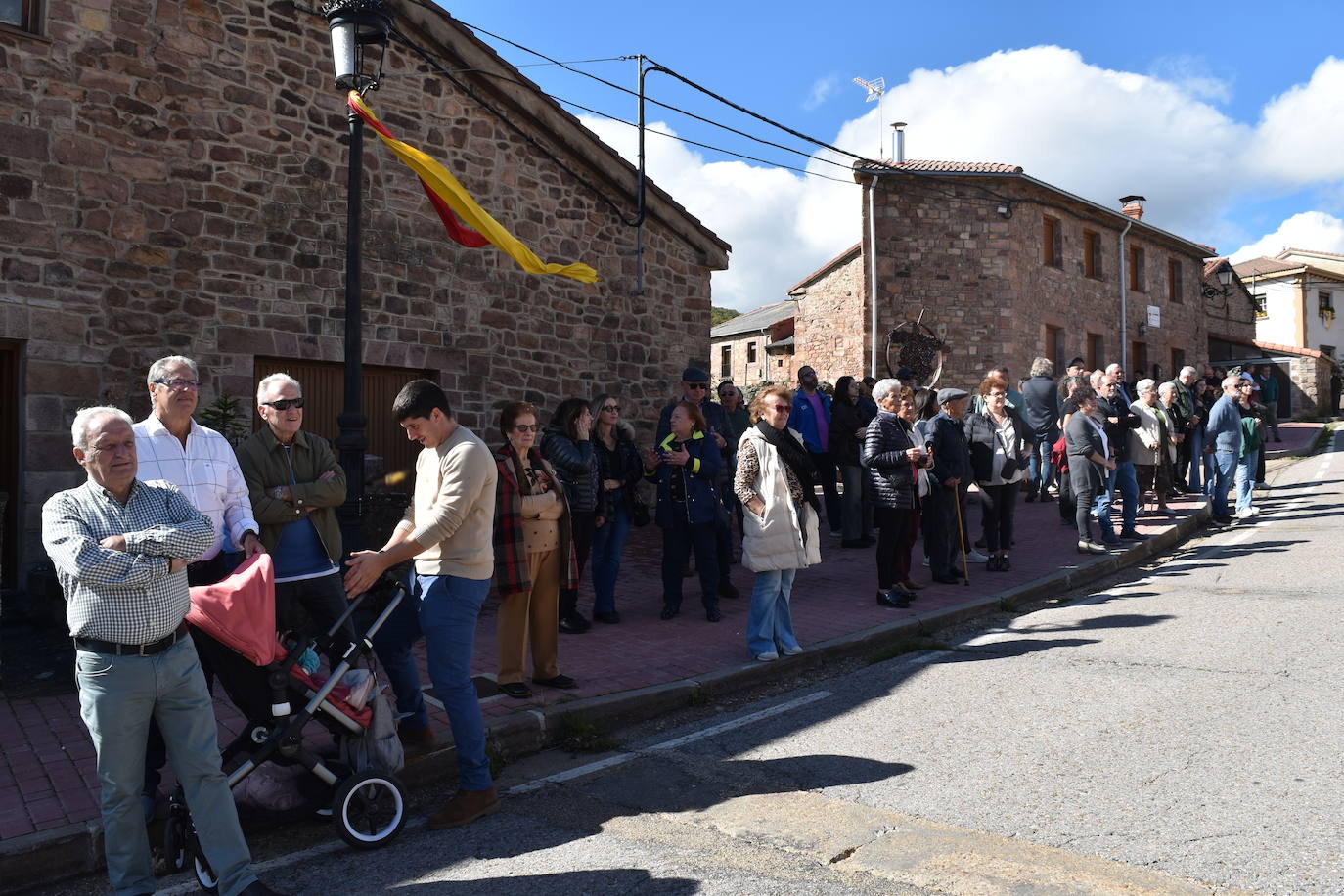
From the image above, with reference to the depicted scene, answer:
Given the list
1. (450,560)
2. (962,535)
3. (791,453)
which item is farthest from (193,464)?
(962,535)

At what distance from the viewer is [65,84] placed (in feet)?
27.3

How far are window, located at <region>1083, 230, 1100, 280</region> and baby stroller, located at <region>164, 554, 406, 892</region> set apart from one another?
2681 cm

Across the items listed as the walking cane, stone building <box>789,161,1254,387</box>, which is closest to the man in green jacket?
the walking cane

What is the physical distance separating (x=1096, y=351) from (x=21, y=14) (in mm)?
26102

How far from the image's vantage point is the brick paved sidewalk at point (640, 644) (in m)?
4.32

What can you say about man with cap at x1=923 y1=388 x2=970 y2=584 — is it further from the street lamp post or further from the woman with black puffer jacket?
the street lamp post

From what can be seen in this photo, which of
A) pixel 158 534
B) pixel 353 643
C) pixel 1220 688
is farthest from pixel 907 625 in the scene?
pixel 158 534

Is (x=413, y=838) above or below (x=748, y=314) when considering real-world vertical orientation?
below

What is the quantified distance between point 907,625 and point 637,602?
2.36 meters

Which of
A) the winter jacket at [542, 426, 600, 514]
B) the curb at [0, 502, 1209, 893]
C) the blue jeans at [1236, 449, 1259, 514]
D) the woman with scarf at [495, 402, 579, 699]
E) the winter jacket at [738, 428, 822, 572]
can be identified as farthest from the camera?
the blue jeans at [1236, 449, 1259, 514]

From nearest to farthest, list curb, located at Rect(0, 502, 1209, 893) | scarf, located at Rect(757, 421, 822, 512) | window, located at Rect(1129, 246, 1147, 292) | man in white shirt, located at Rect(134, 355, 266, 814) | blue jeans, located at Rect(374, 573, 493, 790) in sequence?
curb, located at Rect(0, 502, 1209, 893) < blue jeans, located at Rect(374, 573, 493, 790) < man in white shirt, located at Rect(134, 355, 266, 814) < scarf, located at Rect(757, 421, 822, 512) < window, located at Rect(1129, 246, 1147, 292)

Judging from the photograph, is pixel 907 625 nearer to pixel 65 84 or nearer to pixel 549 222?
pixel 549 222

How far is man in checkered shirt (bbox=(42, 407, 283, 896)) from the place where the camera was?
317 cm

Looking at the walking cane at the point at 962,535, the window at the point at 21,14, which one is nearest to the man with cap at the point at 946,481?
the walking cane at the point at 962,535
